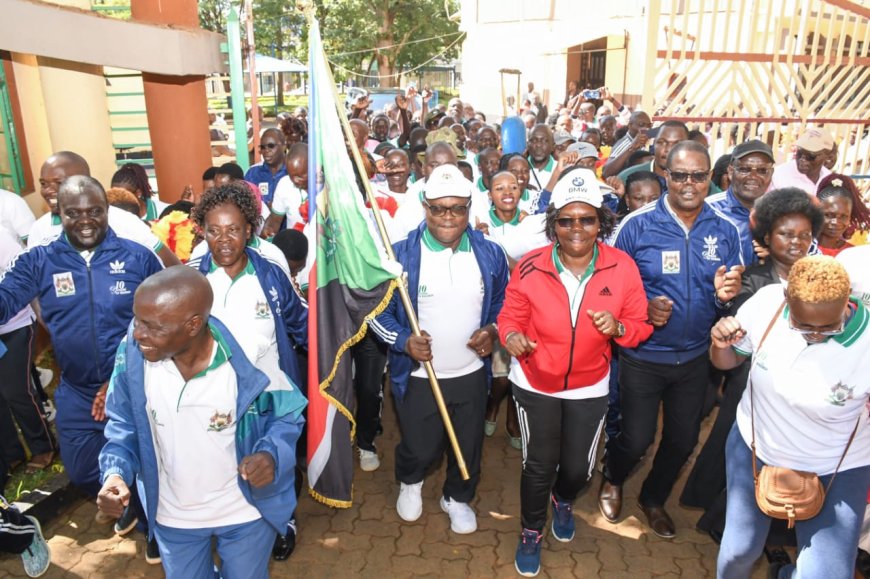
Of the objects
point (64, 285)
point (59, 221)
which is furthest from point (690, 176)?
point (59, 221)

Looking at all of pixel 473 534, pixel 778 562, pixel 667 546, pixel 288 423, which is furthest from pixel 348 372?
pixel 778 562

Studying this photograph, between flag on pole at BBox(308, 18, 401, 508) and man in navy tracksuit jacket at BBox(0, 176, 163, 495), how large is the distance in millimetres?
1040

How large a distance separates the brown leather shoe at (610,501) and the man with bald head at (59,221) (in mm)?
2960

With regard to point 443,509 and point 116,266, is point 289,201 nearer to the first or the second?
point 116,266

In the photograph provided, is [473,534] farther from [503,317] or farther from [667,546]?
[503,317]

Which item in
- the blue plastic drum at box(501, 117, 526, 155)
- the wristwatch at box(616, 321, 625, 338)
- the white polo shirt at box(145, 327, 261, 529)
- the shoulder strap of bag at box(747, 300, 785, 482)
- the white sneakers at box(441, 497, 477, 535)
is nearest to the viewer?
the white polo shirt at box(145, 327, 261, 529)

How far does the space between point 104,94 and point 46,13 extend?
3.11 metres

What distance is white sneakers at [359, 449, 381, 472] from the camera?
4945 millimetres

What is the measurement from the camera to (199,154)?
296 inches

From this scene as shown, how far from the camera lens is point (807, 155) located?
5.43m

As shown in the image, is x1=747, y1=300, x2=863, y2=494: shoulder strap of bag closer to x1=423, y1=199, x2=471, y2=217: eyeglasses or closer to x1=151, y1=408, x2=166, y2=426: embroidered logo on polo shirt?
x1=423, y1=199, x2=471, y2=217: eyeglasses

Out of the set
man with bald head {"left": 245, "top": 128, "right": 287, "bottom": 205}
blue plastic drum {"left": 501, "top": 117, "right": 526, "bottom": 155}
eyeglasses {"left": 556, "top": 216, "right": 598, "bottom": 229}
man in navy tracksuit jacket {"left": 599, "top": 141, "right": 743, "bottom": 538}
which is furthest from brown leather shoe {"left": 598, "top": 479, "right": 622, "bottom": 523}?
blue plastic drum {"left": 501, "top": 117, "right": 526, "bottom": 155}

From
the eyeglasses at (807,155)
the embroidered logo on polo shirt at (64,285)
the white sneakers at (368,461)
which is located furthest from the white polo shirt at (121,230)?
the eyeglasses at (807,155)

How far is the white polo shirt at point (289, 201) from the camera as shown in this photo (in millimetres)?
5953
